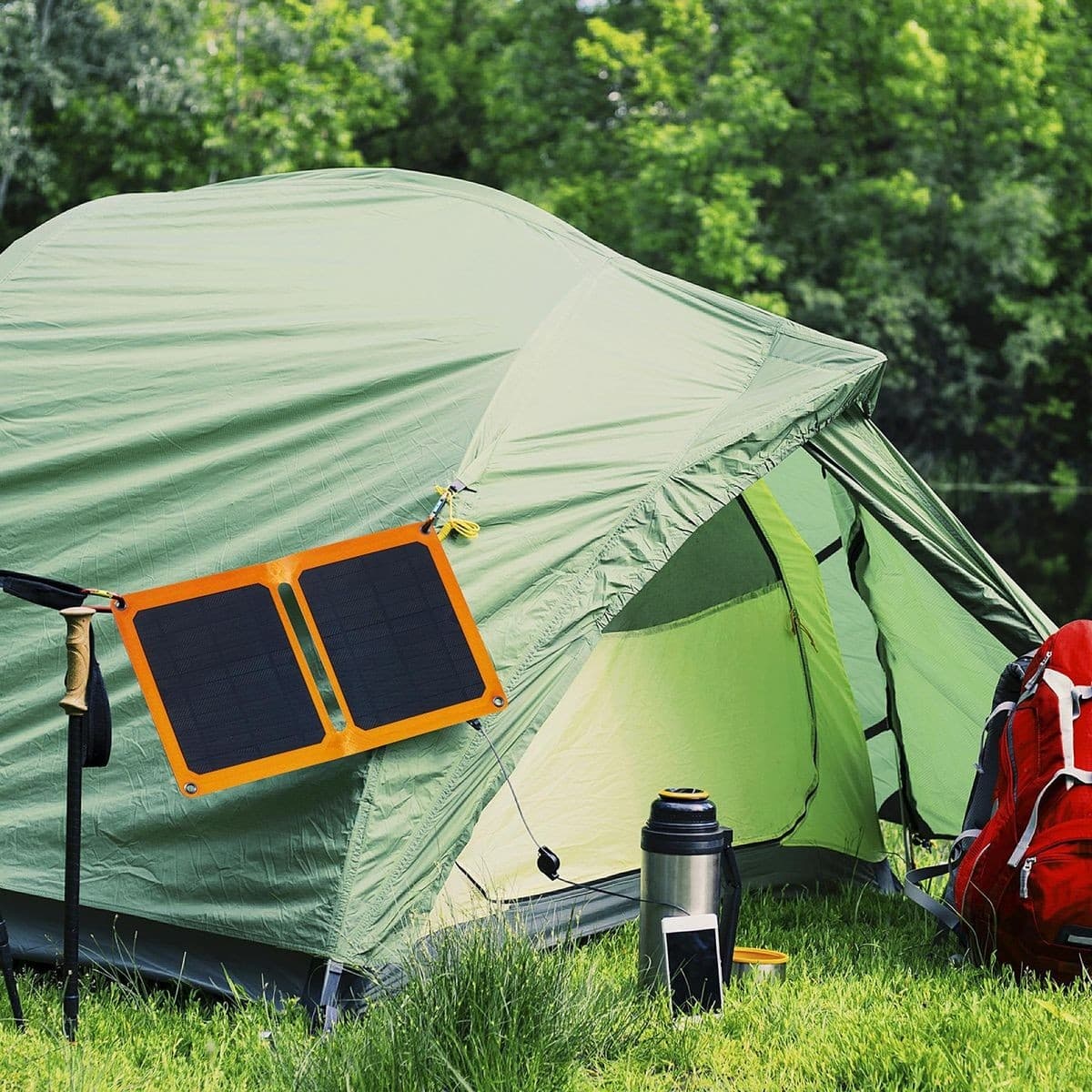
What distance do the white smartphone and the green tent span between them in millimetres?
498

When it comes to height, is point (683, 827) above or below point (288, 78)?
below

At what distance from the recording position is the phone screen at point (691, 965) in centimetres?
305

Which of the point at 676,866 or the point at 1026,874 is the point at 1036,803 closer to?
the point at 1026,874

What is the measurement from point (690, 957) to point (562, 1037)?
20.4 inches

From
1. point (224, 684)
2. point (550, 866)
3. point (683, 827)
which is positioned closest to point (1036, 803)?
point (683, 827)

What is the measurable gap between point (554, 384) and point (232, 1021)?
164cm

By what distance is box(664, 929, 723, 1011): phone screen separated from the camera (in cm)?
305

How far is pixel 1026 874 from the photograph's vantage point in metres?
3.18

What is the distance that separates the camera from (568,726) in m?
4.03

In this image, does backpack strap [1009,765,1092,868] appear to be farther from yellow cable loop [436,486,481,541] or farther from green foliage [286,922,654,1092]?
yellow cable loop [436,486,481,541]

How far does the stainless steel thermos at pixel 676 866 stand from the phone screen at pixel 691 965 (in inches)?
1.3

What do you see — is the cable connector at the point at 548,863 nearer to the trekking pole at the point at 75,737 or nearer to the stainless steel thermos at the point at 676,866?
the stainless steel thermos at the point at 676,866

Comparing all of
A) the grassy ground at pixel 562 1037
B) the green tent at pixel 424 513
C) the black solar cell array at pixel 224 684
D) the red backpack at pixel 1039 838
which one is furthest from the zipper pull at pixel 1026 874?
the black solar cell array at pixel 224 684

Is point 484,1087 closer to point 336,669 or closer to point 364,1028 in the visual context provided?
point 364,1028
